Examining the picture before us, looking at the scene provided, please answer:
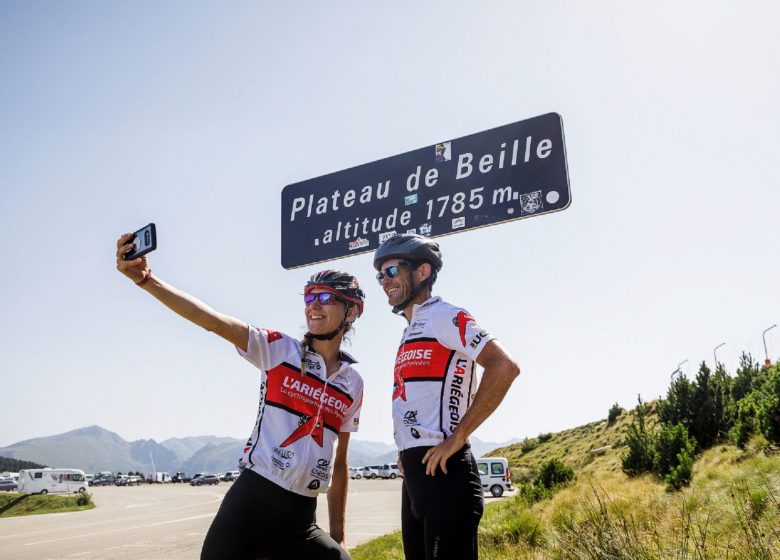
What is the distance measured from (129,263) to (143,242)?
141mm

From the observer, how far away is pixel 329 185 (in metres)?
4.39

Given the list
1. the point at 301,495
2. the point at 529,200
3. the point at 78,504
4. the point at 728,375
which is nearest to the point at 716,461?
the point at 728,375

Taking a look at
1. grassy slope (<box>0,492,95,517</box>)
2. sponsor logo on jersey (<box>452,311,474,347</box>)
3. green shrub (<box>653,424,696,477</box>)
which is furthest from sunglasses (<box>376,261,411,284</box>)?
grassy slope (<box>0,492,95,517</box>)

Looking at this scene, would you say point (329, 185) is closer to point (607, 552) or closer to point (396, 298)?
point (396, 298)

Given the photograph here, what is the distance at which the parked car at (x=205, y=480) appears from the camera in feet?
232

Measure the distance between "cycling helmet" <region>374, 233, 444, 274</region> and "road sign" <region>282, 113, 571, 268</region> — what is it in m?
0.49

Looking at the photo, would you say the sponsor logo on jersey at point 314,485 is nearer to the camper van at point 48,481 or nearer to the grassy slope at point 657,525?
the grassy slope at point 657,525

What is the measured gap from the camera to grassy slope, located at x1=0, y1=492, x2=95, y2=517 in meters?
34.7

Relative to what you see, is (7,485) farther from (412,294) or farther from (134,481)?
(412,294)

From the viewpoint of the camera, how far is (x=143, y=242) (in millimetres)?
2520

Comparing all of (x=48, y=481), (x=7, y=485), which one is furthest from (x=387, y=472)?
(x=7, y=485)

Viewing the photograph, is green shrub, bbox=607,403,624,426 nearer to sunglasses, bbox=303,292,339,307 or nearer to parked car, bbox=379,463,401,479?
parked car, bbox=379,463,401,479

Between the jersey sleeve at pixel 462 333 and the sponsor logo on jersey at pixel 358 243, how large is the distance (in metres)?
1.40

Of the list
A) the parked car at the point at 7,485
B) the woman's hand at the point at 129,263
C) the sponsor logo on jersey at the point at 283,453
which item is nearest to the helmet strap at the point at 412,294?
the sponsor logo on jersey at the point at 283,453
